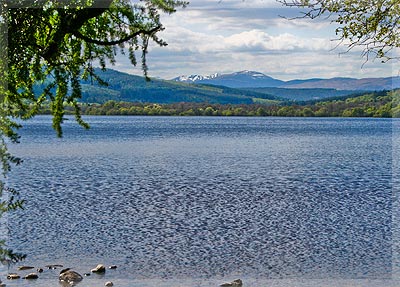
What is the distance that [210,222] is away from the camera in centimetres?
3225

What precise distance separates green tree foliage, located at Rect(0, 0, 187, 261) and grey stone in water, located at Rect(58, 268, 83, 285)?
1339 cm

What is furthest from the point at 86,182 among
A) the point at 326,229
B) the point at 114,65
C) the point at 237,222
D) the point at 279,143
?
the point at 279,143

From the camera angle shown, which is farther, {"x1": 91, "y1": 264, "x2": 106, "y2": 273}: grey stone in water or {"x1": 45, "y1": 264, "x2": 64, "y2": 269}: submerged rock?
{"x1": 45, "y1": 264, "x2": 64, "y2": 269}: submerged rock

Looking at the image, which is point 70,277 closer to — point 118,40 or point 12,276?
point 12,276

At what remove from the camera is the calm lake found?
2312cm

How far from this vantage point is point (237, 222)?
3244 centimetres

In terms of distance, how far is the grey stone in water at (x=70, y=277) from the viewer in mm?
20859

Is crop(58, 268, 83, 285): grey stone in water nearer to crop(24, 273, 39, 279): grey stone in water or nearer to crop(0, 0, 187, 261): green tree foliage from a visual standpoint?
crop(24, 273, 39, 279): grey stone in water

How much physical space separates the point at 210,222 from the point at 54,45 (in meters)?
25.2

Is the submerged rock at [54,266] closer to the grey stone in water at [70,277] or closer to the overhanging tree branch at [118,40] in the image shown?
the grey stone in water at [70,277]

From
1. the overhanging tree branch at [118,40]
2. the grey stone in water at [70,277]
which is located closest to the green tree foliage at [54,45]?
the overhanging tree branch at [118,40]

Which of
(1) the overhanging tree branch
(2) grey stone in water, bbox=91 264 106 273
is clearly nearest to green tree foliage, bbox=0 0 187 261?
(1) the overhanging tree branch

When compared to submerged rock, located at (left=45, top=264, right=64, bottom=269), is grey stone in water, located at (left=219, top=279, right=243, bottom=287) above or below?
below

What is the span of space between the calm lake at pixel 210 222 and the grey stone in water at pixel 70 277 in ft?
1.21
